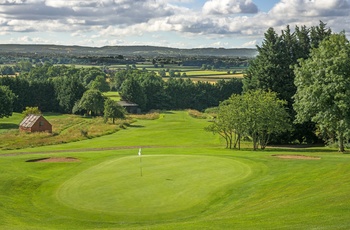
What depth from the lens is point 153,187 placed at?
25.9 meters

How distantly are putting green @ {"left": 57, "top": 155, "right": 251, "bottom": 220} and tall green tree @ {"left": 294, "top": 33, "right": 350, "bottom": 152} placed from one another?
55.1 ft

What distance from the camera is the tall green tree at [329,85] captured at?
44969 mm

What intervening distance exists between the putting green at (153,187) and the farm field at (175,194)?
0.05 meters

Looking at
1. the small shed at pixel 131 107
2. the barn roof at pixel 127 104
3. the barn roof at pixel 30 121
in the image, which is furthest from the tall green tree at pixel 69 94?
the barn roof at pixel 30 121

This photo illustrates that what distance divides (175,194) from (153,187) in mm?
1896

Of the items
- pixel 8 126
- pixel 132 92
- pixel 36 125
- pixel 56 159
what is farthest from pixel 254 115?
pixel 132 92

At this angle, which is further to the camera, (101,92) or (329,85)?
(101,92)

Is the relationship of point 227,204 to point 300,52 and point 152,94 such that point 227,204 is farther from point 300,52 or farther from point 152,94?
point 152,94

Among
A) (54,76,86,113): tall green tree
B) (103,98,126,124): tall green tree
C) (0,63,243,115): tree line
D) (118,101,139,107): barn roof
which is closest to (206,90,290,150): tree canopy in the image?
(103,98,126,124): tall green tree

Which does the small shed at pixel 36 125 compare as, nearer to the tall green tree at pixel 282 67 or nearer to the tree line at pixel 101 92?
the tree line at pixel 101 92

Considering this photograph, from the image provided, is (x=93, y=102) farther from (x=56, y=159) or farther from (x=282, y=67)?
(x=56, y=159)

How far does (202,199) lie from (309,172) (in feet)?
29.8

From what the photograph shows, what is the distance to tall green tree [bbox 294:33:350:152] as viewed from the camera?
44969mm

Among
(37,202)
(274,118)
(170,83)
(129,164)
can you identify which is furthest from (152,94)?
(37,202)
